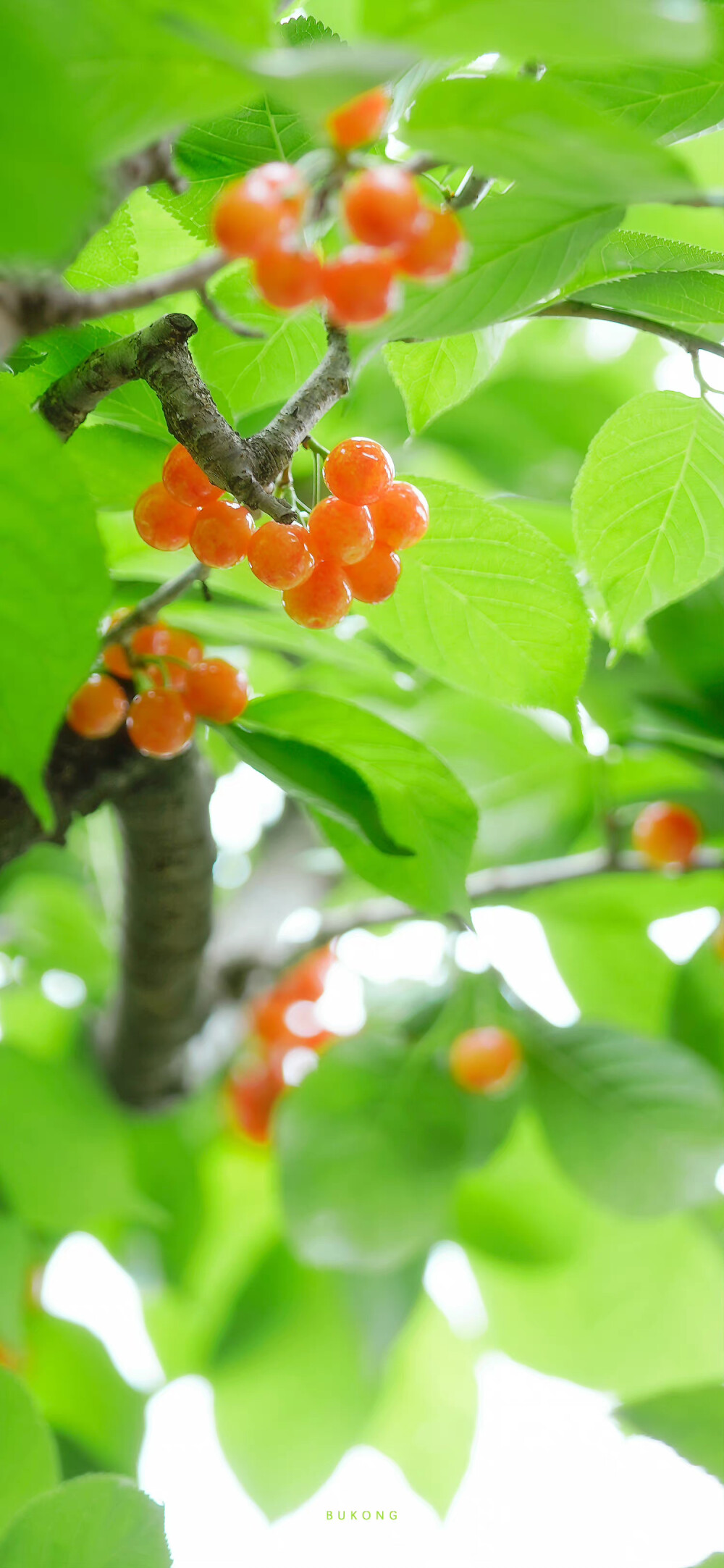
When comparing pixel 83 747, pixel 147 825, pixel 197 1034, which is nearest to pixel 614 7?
pixel 83 747

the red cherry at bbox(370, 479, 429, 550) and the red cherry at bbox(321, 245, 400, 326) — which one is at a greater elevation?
the red cherry at bbox(321, 245, 400, 326)

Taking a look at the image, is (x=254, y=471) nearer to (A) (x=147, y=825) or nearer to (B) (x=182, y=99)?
(B) (x=182, y=99)

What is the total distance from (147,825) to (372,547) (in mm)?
368

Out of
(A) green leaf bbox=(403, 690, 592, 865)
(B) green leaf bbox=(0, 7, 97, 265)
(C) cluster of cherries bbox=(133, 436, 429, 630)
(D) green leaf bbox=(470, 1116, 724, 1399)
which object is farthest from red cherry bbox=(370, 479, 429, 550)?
(D) green leaf bbox=(470, 1116, 724, 1399)

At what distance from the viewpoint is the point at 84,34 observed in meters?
0.26

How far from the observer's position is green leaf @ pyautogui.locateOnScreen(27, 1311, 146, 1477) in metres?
1.04

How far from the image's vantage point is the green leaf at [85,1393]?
40.9 inches

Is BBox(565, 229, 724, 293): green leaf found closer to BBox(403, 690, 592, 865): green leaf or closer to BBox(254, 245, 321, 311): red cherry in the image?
BBox(254, 245, 321, 311): red cherry

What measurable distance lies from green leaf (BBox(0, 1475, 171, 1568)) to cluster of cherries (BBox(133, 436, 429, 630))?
373 millimetres

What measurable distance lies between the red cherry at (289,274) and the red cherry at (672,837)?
30.4 inches

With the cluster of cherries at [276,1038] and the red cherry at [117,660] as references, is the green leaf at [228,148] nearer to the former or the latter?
the red cherry at [117,660]

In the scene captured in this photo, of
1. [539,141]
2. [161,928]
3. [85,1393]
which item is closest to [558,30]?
[539,141]

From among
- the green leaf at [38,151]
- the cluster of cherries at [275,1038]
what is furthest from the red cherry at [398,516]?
the cluster of cherries at [275,1038]

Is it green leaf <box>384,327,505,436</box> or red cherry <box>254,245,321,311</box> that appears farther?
green leaf <box>384,327,505,436</box>
